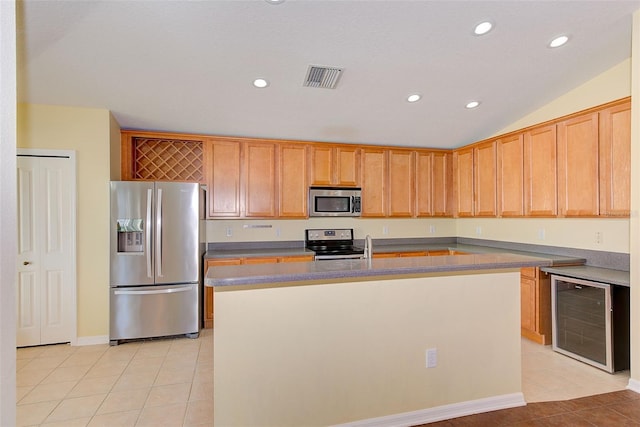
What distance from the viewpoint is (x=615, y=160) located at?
303 centimetres

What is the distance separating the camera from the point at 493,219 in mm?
4707

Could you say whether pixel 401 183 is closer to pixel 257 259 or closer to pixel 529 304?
pixel 529 304

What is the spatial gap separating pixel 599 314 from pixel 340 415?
2.54 metres

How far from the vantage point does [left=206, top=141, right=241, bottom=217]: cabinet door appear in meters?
4.33

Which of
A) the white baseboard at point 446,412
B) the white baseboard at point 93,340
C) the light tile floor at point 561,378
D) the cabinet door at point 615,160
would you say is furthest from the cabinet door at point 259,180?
the cabinet door at point 615,160

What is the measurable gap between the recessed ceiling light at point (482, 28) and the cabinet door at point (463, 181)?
2.42 m

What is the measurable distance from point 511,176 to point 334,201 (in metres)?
2.28

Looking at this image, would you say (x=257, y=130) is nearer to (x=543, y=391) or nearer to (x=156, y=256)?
(x=156, y=256)

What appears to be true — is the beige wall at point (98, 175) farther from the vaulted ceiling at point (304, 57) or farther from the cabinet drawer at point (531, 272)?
the cabinet drawer at point (531, 272)

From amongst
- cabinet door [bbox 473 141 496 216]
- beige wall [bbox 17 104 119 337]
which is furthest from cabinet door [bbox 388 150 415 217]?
beige wall [bbox 17 104 119 337]

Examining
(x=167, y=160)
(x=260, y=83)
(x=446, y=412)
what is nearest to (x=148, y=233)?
(x=167, y=160)

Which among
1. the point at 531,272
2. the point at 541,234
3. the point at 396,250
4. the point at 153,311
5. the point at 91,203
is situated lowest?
the point at 153,311

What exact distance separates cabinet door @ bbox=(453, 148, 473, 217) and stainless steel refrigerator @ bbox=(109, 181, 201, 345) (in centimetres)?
376

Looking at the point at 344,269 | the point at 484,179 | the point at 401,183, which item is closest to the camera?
the point at 344,269
